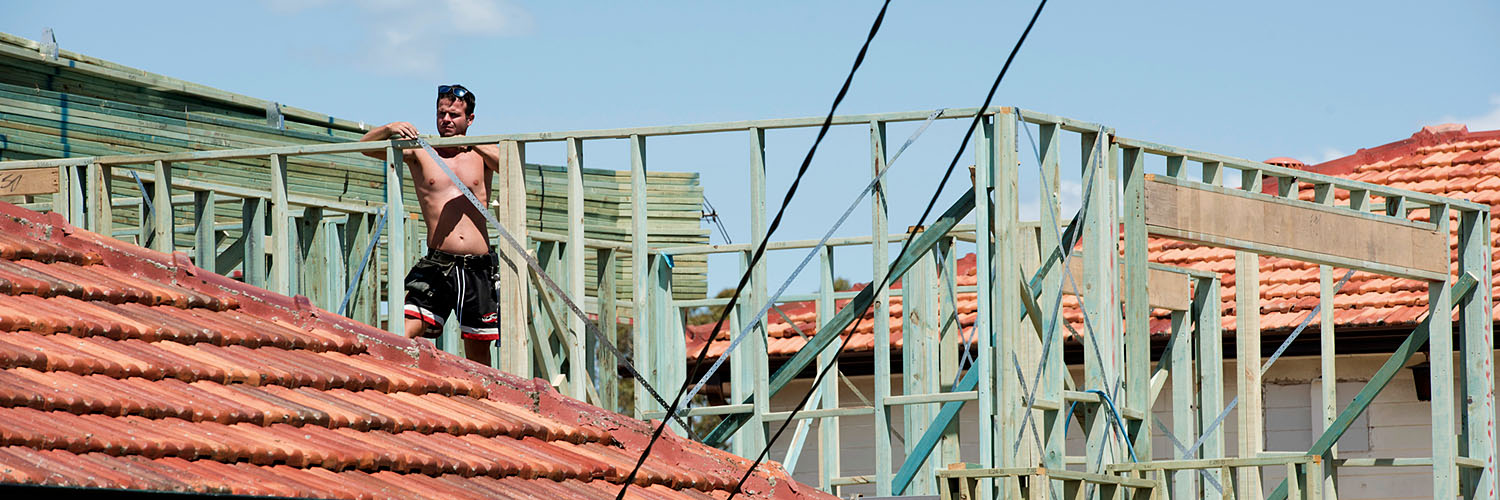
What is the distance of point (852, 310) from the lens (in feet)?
33.6

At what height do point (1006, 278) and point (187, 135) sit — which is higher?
point (187, 135)

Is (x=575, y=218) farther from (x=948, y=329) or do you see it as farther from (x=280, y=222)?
(x=948, y=329)

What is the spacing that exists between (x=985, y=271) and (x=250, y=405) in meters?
3.66

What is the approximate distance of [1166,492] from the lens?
1081 cm

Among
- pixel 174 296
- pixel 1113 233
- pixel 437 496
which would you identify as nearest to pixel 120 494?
pixel 437 496

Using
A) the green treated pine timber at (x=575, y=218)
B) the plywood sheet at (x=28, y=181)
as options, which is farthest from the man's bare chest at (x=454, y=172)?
the plywood sheet at (x=28, y=181)

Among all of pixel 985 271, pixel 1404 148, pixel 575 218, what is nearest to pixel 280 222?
pixel 575 218

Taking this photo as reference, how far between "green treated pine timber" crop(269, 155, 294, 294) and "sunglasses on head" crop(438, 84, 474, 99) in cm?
99

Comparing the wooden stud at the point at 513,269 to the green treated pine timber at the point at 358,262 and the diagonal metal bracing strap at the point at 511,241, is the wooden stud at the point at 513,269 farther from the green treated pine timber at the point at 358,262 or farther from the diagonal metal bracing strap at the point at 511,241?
the green treated pine timber at the point at 358,262

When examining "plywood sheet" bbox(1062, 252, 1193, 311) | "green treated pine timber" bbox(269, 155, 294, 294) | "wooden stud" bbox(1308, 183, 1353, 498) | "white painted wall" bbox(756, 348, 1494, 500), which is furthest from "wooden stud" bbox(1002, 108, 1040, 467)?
"white painted wall" bbox(756, 348, 1494, 500)

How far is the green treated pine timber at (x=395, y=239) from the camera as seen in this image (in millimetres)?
10562

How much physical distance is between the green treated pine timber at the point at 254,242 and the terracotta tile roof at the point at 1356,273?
285 inches

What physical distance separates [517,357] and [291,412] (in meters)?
3.34

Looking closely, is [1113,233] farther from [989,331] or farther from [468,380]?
[468,380]
